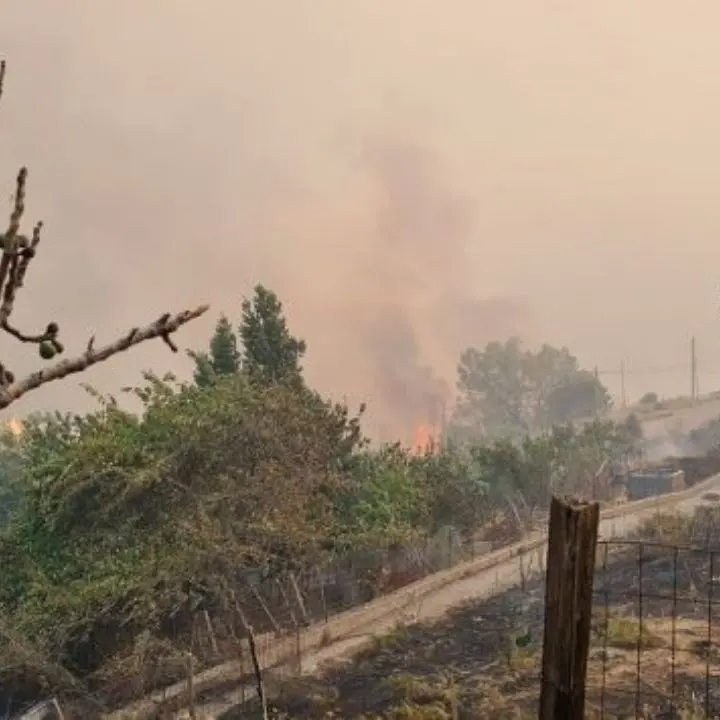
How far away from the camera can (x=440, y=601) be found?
23.4m

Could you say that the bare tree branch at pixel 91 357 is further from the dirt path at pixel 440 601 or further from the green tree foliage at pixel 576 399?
the green tree foliage at pixel 576 399

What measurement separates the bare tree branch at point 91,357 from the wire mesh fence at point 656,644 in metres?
10.5

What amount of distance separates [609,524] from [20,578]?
21.1m

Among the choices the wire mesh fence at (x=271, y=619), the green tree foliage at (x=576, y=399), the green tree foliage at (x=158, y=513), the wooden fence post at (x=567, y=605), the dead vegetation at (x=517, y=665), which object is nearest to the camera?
the wooden fence post at (x=567, y=605)

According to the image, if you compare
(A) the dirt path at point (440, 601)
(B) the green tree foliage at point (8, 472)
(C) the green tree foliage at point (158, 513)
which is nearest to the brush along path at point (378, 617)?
(A) the dirt path at point (440, 601)

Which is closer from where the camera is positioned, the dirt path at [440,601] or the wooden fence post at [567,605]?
the wooden fence post at [567,605]

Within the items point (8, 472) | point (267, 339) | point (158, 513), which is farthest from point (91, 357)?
point (8, 472)

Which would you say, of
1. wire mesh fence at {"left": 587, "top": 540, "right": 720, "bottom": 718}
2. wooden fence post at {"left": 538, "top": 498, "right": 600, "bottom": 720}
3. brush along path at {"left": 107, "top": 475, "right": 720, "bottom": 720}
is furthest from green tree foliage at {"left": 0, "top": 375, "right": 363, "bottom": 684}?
wooden fence post at {"left": 538, "top": 498, "right": 600, "bottom": 720}

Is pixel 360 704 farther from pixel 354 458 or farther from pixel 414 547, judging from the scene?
pixel 354 458

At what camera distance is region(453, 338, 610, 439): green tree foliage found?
104 m

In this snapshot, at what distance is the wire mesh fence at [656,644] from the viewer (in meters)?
13.3

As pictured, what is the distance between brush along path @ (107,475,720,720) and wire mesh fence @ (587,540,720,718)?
3.40m

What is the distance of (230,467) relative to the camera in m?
23.7

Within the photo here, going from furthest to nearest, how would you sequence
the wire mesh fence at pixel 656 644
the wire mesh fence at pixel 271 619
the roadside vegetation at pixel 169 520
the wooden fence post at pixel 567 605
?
1. the roadside vegetation at pixel 169 520
2. the wire mesh fence at pixel 271 619
3. the wire mesh fence at pixel 656 644
4. the wooden fence post at pixel 567 605
